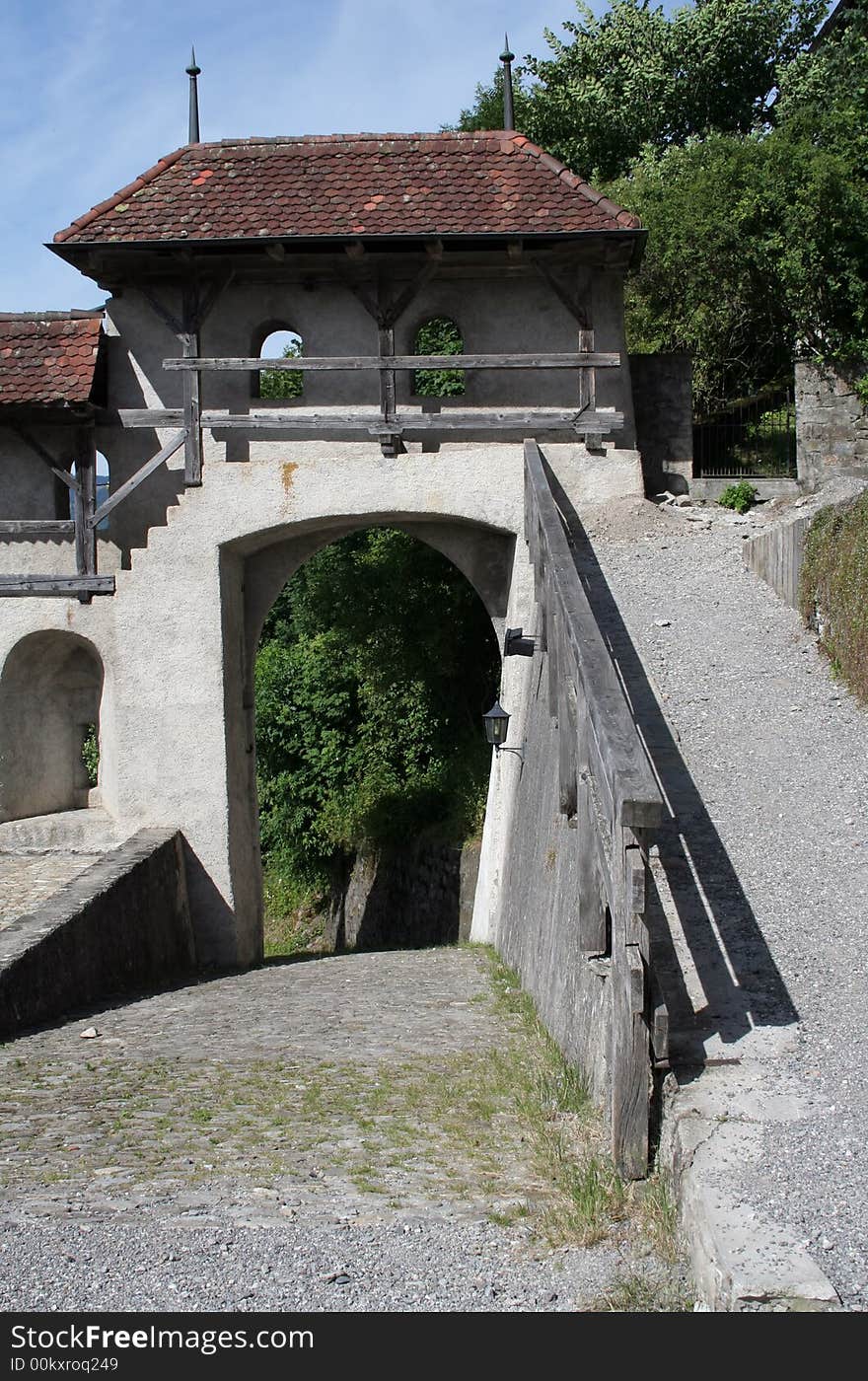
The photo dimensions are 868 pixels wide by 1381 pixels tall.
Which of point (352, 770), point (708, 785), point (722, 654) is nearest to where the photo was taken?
point (708, 785)

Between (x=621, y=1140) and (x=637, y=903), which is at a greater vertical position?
(x=637, y=903)

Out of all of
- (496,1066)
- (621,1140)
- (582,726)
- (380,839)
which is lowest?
(380,839)

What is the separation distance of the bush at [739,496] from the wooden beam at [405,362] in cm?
244

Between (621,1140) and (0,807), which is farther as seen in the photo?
(0,807)

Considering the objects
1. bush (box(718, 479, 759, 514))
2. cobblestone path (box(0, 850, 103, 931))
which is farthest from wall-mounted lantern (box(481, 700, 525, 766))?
bush (box(718, 479, 759, 514))

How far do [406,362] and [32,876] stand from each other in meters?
6.10

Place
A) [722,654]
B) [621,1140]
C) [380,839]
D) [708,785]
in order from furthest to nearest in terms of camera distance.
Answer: [380,839]
[722,654]
[708,785]
[621,1140]

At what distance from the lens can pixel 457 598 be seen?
20625mm

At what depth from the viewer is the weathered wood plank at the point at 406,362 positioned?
12.9 meters

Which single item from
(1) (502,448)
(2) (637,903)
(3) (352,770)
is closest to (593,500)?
(1) (502,448)

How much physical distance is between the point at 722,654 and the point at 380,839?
12869 mm

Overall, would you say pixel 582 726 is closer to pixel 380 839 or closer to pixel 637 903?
pixel 637 903

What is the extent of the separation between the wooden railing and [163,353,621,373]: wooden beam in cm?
567

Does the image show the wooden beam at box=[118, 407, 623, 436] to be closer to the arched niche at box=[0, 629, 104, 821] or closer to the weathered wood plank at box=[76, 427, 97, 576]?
the weathered wood plank at box=[76, 427, 97, 576]
